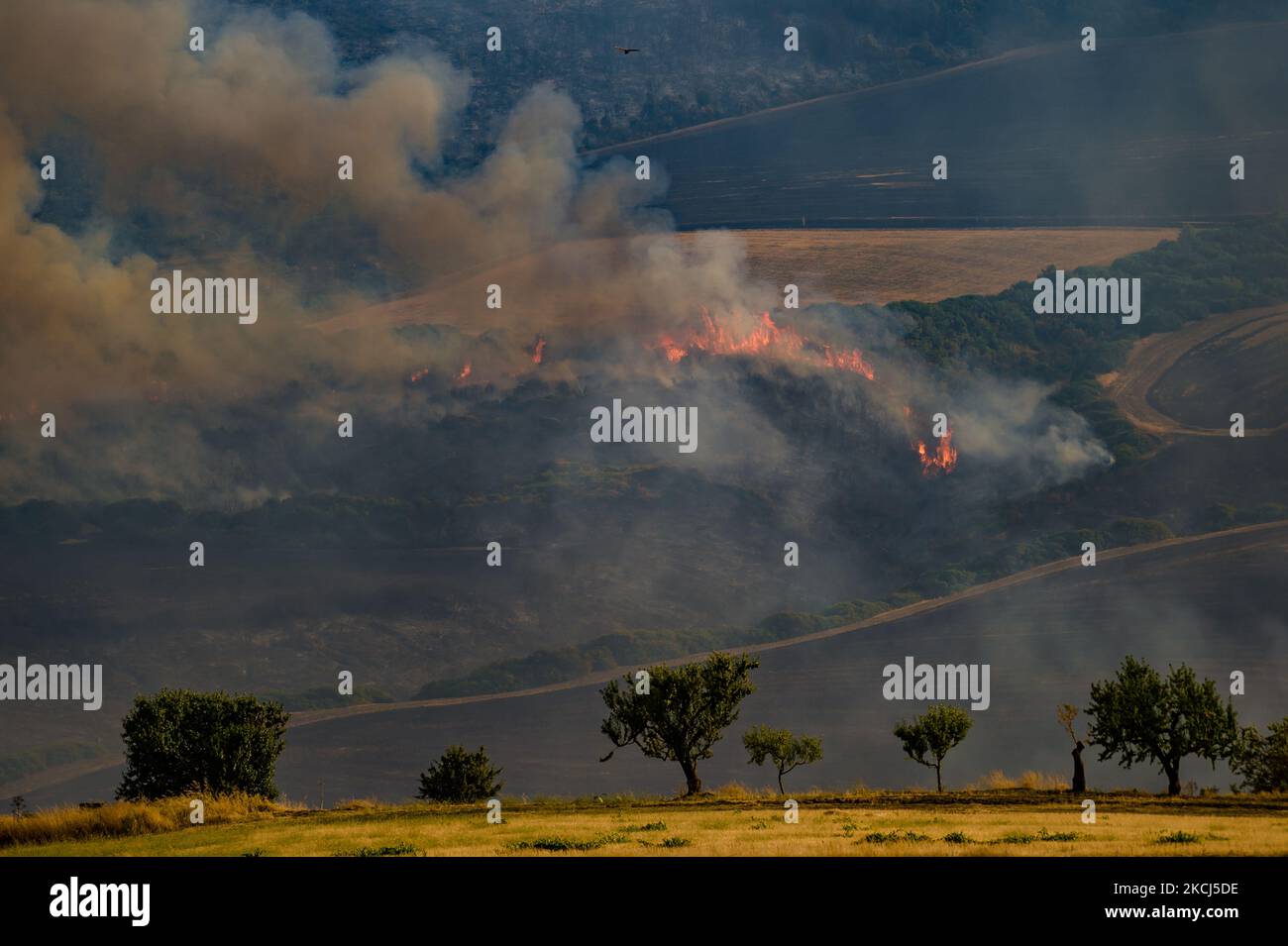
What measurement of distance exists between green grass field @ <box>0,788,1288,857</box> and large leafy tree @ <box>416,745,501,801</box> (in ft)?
120

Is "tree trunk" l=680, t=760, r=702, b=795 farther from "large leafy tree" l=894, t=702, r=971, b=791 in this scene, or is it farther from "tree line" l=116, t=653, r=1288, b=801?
"large leafy tree" l=894, t=702, r=971, b=791

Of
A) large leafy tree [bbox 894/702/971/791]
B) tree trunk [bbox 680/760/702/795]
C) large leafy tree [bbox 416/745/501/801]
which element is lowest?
large leafy tree [bbox 416/745/501/801]

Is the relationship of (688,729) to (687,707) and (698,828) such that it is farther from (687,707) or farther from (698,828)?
(698,828)

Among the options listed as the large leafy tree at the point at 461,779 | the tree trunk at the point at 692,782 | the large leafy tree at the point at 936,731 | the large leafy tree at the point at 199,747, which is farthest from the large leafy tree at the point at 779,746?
the large leafy tree at the point at 199,747

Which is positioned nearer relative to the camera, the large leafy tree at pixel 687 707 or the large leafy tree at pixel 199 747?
the large leafy tree at pixel 199 747

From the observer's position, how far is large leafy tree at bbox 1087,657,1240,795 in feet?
328

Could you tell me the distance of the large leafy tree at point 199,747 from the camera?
98062 mm

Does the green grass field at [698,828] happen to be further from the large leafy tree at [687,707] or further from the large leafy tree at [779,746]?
the large leafy tree at [779,746]

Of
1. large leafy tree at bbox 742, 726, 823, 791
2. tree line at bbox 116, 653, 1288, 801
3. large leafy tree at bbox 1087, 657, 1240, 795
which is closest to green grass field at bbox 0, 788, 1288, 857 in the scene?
tree line at bbox 116, 653, 1288, 801

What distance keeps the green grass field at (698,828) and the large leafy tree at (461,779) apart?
36643mm
